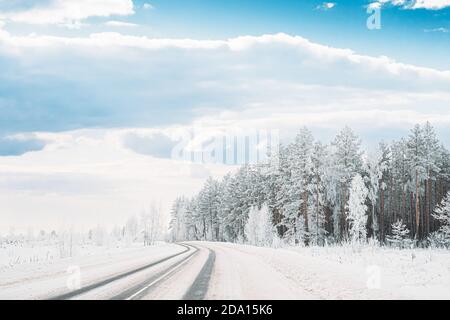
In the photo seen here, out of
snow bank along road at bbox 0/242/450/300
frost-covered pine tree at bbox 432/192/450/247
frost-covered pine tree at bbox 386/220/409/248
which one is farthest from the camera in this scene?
frost-covered pine tree at bbox 386/220/409/248

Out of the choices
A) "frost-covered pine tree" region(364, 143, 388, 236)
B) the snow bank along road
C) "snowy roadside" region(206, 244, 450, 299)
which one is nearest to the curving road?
the snow bank along road

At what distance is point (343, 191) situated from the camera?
57.8 meters

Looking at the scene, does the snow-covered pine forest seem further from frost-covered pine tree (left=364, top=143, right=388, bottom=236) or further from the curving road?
the curving road

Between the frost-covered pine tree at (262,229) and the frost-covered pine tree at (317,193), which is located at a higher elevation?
the frost-covered pine tree at (317,193)

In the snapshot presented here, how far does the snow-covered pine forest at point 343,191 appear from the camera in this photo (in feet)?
170

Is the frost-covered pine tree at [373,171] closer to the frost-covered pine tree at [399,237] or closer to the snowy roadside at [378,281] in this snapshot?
the frost-covered pine tree at [399,237]

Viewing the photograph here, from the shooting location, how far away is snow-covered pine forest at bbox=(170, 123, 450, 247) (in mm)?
51688

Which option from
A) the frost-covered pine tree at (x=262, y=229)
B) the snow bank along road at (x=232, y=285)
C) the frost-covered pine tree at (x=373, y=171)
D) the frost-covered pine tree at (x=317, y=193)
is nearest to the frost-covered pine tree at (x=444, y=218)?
the frost-covered pine tree at (x=373, y=171)

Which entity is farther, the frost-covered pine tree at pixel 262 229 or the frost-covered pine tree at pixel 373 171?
the frost-covered pine tree at pixel 262 229

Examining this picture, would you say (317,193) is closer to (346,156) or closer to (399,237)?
(346,156)

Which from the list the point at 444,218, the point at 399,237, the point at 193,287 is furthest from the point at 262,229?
the point at 193,287

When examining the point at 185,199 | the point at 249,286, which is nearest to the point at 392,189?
the point at 249,286
